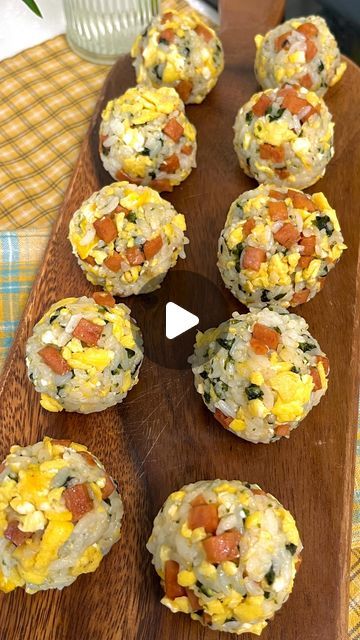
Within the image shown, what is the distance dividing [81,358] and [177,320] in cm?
50

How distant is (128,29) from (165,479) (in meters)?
2.40

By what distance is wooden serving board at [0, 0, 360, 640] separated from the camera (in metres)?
1.95

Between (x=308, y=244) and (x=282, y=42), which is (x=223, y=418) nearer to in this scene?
(x=308, y=244)

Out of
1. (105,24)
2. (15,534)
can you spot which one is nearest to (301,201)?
(15,534)

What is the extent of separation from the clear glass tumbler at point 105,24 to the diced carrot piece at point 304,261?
5.88 feet

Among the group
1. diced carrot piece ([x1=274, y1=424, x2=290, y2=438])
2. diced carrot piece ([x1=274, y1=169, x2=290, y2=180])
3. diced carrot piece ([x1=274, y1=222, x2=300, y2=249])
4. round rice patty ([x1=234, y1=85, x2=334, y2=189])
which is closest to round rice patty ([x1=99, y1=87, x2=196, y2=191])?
round rice patty ([x1=234, y1=85, x2=334, y2=189])

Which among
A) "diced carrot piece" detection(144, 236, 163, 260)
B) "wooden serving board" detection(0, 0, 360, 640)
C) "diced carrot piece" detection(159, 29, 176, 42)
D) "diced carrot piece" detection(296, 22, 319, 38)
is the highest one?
"diced carrot piece" detection(159, 29, 176, 42)

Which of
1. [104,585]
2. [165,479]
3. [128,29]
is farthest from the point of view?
[128,29]

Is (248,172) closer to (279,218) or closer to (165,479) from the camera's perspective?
(279,218)

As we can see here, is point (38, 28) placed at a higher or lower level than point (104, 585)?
higher

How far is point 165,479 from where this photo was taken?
217 cm

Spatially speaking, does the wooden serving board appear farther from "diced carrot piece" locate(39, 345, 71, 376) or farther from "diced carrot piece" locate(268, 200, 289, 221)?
"diced carrot piece" locate(268, 200, 289, 221)

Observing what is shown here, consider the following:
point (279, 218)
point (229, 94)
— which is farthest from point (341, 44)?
point (279, 218)

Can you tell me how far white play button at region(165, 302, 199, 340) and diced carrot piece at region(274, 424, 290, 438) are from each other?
548 millimetres
